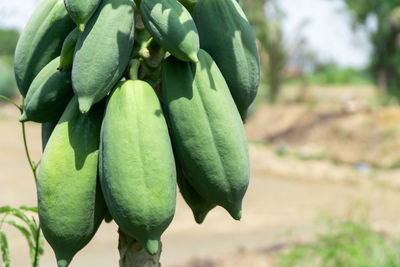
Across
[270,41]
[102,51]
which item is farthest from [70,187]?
[270,41]

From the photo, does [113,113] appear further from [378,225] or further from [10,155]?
[10,155]

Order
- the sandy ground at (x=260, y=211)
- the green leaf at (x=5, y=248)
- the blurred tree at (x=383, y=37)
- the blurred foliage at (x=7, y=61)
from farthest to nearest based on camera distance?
the blurred foliage at (x=7, y=61), the blurred tree at (x=383, y=37), the sandy ground at (x=260, y=211), the green leaf at (x=5, y=248)

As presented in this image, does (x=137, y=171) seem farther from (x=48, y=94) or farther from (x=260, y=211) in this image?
(x=260, y=211)

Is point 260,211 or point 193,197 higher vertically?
point 193,197

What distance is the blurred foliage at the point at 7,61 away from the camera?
21719 millimetres

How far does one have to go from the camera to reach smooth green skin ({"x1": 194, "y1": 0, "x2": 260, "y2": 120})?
1233mm

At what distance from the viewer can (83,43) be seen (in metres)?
1.09

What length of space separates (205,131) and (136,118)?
15 centimetres

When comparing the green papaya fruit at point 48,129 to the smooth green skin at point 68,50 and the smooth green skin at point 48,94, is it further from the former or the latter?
the smooth green skin at point 68,50

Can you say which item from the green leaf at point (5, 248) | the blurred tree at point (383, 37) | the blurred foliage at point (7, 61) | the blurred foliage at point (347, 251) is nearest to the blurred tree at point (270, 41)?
the blurred tree at point (383, 37)

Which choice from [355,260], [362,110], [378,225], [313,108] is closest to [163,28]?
[355,260]

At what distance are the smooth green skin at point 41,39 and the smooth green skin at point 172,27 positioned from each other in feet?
0.80

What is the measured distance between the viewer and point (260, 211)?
812cm

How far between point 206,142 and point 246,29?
1.07ft
